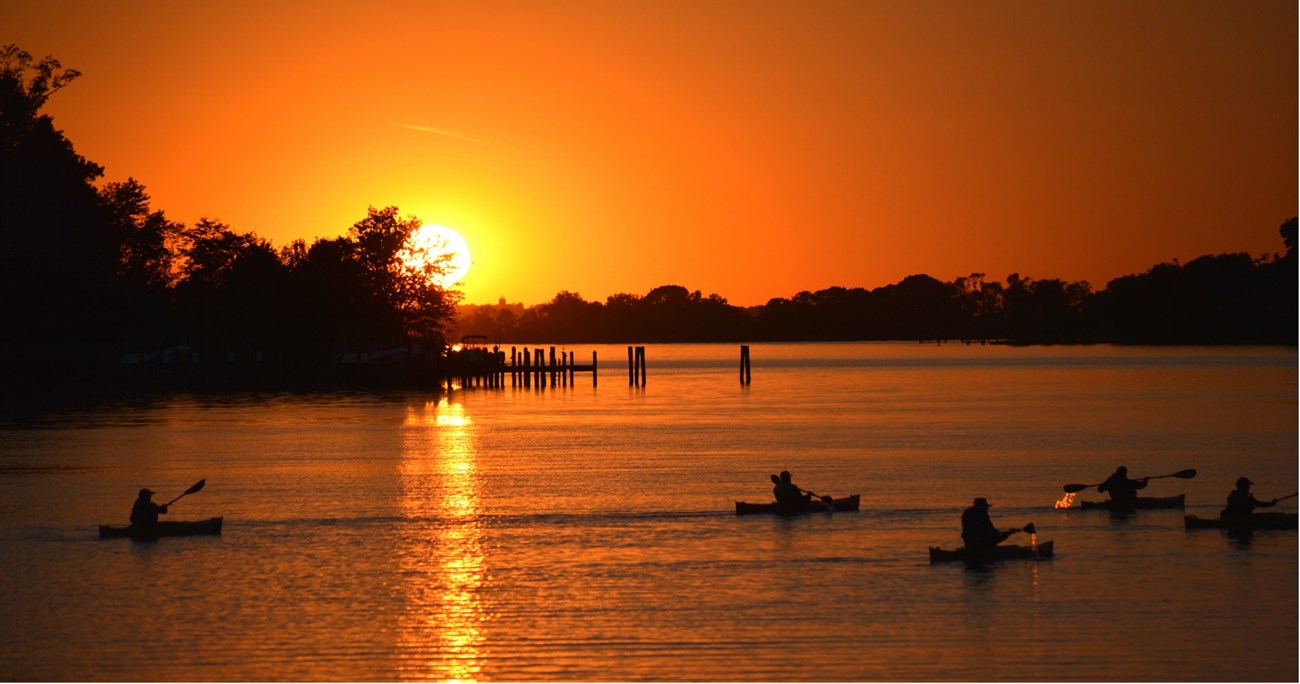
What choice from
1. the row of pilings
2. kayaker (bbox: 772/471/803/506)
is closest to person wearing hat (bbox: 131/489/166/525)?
kayaker (bbox: 772/471/803/506)

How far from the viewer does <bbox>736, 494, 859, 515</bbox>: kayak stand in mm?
36719

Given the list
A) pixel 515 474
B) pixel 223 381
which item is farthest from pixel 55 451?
pixel 223 381

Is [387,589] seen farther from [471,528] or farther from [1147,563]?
[1147,563]

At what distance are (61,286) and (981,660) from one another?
244 feet

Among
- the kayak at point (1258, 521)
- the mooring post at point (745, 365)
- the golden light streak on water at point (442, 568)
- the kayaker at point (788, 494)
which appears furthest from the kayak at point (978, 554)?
the mooring post at point (745, 365)

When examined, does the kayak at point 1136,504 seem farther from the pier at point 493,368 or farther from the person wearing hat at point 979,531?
the pier at point 493,368

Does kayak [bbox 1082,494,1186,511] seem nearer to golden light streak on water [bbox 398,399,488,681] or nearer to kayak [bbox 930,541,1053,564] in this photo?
kayak [bbox 930,541,1053,564]

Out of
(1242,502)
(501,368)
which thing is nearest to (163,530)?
(1242,502)

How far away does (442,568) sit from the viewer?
29.6 metres

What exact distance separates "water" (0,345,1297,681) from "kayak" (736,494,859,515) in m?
0.39

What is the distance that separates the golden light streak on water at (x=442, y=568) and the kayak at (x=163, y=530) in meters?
4.60

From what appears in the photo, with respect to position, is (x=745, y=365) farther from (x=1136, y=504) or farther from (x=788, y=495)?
(x=788, y=495)

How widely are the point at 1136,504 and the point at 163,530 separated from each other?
2364cm

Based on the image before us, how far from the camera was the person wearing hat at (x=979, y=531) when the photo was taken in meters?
29.4
